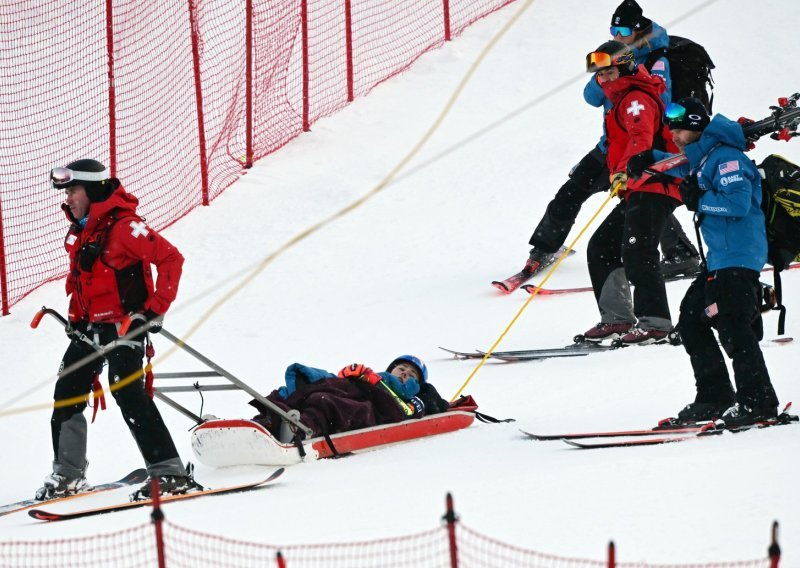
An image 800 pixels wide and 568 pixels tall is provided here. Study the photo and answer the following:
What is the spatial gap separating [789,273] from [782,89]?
4.81m

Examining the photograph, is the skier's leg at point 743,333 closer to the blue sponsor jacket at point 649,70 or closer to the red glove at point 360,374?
the red glove at point 360,374

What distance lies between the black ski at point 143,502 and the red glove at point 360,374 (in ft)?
3.02

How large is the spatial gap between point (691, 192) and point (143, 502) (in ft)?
9.90

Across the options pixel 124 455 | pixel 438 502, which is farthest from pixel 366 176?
pixel 438 502

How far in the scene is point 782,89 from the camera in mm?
14859

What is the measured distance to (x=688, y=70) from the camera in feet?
33.4

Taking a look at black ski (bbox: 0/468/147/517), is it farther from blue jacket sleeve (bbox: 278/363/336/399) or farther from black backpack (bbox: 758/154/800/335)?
black backpack (bbox: 758/154/800/335)

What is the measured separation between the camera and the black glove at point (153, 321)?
6715 mm

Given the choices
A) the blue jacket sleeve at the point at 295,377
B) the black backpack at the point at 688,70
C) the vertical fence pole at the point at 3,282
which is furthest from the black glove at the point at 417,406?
the vertical fence pole at the point at 3,282

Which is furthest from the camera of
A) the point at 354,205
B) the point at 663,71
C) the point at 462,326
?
the point at 354,205

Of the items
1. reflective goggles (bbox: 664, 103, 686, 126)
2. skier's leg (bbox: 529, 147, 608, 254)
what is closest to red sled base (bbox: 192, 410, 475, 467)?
reflective goggles (bbox: 664, 103, 686, 126)

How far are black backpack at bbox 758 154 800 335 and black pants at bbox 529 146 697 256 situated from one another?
11.1 ft

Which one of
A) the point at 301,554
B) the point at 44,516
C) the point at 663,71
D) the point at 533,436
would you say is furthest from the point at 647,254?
the point at 301,554

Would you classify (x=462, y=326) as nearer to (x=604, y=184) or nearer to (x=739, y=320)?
(x=604, y=184)
